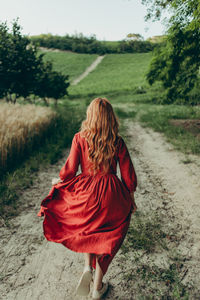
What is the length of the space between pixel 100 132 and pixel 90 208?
2.56 feet

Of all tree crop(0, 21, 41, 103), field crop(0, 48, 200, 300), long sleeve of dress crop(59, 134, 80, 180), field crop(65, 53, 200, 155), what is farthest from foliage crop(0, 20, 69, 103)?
long sleeve of dress crop(59, 134, 80, 180)

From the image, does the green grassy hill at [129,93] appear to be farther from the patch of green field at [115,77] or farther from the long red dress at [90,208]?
the long red dress at [90,208]

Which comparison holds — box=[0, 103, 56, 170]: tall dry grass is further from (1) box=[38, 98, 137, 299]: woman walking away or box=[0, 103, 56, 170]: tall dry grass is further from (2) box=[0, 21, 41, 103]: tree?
(1) box=[38, 98, 137, 299]: woman walking away

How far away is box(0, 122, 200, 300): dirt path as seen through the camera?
2723mm

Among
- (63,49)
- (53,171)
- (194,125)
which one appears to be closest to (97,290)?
(53,171)

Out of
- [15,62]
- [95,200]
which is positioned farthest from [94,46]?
[95,200]

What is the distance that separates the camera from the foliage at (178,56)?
7070mm

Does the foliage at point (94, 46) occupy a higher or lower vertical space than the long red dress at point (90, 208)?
higher

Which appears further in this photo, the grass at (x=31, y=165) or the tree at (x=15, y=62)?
the tree at (x=15, y=62)

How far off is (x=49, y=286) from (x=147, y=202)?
7.89ft

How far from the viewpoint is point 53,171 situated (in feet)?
19.9

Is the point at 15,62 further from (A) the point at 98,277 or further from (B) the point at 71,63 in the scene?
(B) the point at 71,63

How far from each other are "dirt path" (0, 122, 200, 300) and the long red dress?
69cm

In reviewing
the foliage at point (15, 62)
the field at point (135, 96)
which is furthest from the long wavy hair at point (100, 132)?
the foliage at point (15, 62)
